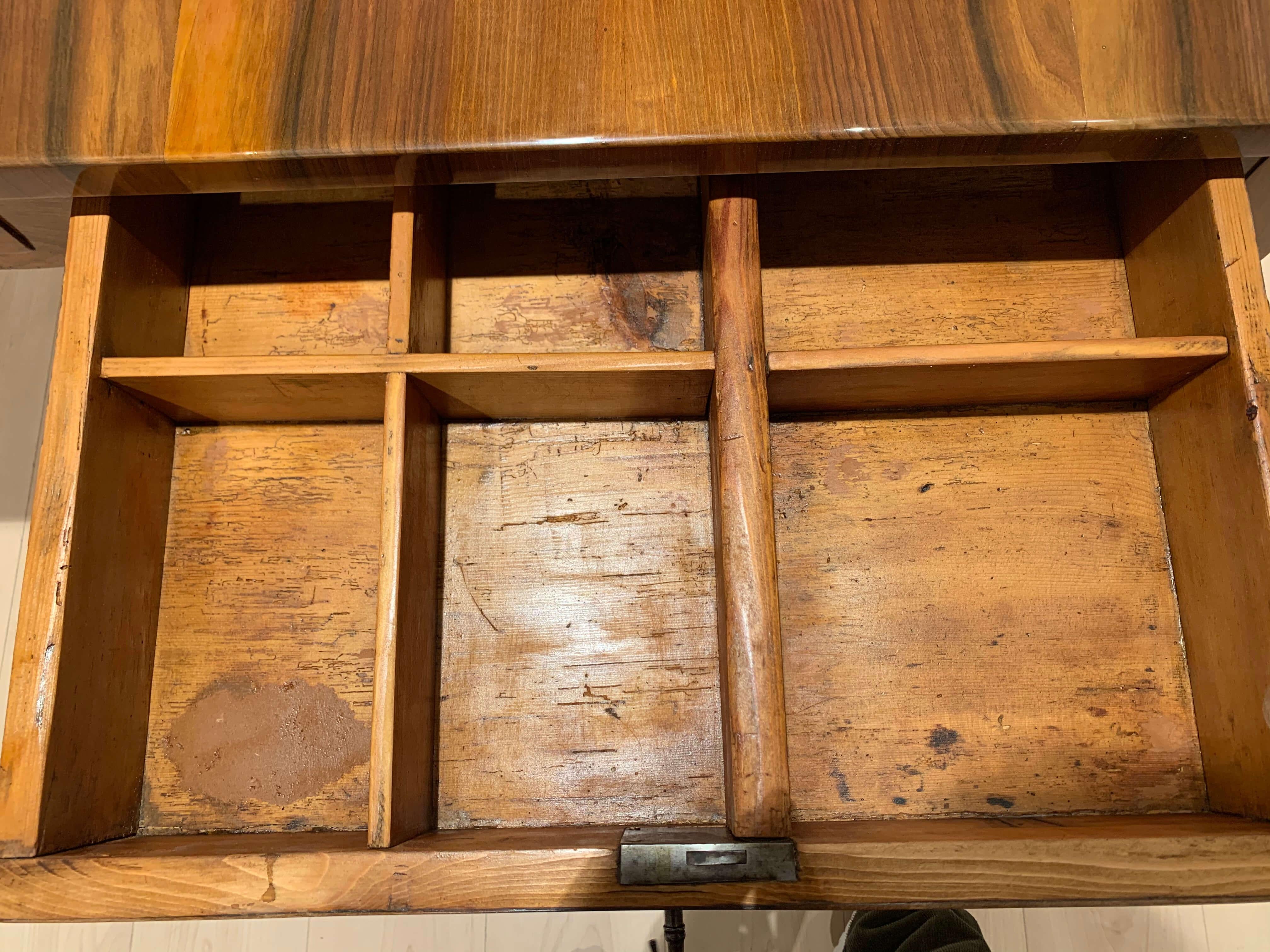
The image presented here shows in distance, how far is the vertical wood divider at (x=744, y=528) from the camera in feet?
2.58

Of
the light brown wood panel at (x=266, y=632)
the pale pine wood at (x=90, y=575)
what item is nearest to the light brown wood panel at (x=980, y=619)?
the light brown wood panel at (x=266, y=632)

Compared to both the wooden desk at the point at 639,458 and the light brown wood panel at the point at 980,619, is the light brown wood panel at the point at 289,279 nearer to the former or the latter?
the wooden desk at the point at 639,458

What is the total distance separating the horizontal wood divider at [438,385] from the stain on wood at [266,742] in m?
0.35

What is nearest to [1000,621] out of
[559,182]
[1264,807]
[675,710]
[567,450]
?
[1264,807]

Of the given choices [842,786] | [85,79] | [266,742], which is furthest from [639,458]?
[85,79]

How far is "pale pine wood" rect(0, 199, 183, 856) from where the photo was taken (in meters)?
0.82

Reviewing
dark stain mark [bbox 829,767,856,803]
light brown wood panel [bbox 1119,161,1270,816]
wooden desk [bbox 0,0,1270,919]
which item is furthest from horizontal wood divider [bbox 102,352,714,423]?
light brown wood panel [bbox 1119,161,1270,816]

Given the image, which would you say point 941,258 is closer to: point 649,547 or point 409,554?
point 649,547

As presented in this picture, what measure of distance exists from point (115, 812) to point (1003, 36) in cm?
130

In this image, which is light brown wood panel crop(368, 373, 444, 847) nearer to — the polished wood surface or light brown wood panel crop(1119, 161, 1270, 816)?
the polished wood surface

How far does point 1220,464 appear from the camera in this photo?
0.91 metres

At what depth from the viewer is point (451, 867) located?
0.77 meters

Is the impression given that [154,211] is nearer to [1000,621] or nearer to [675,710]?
[675,710]

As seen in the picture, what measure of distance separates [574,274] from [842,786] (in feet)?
2.46
